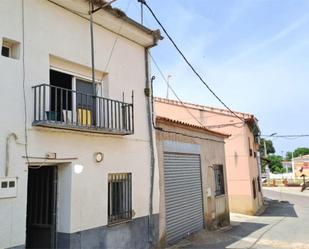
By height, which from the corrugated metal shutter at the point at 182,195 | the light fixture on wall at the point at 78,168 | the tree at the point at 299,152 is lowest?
the corrugated metal shutter at the point at 182,195

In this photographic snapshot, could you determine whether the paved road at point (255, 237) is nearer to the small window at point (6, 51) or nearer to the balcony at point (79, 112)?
the balcony at point (79, 112)

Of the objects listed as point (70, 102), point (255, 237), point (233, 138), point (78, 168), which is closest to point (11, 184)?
point (78, 168)

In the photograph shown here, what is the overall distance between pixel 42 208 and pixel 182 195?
5.38m

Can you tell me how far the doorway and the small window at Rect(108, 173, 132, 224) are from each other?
1.46m

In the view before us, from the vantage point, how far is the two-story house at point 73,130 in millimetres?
5727

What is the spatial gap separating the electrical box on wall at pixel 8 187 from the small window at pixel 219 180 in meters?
10.3

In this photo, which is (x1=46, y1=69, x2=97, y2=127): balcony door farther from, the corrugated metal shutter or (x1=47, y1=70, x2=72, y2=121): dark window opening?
the corrugated metal shutter

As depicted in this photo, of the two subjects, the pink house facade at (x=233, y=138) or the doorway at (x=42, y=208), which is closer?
the doorway at (x=42, y=208)

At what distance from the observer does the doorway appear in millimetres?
6770

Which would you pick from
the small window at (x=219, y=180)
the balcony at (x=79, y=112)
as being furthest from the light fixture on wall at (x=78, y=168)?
the small window at (x=219, y=180)

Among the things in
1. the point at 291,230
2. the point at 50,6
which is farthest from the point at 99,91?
the point at 291,230

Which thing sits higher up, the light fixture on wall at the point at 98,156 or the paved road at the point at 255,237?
the light fixture on wall at the point at 98,156

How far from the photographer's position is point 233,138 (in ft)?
65.9

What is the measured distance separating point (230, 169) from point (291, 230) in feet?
22.5
